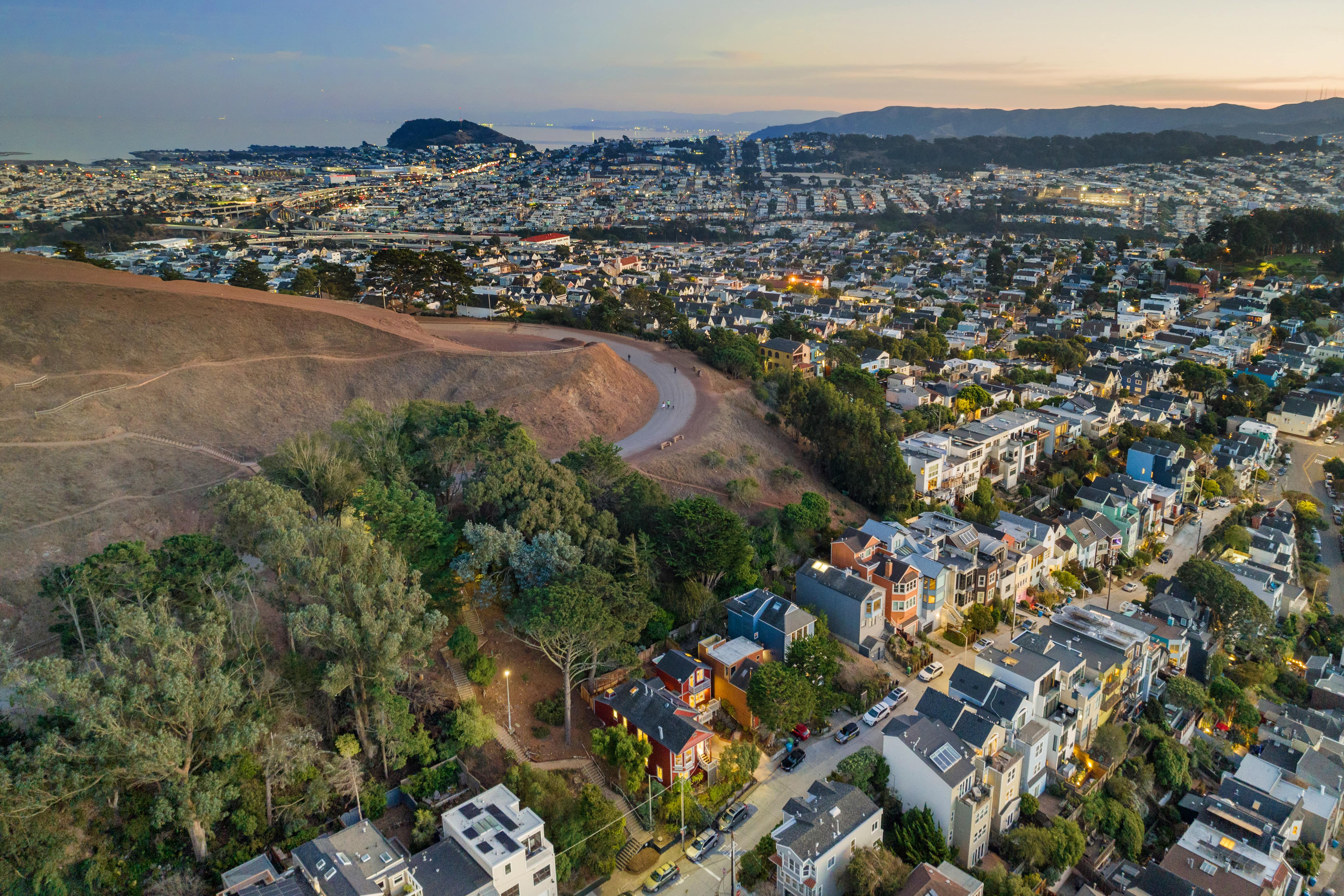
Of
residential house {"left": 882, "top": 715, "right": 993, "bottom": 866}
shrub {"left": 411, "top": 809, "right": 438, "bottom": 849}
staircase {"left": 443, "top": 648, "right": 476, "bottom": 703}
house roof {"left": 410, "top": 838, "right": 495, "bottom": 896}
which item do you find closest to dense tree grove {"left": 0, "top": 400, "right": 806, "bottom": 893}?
staircase {"left": 443, "top": 648, "right": 476, "bottom": 703}

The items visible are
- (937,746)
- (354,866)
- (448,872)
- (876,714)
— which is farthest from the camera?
(876,714)

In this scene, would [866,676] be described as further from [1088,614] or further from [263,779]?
[263,779]

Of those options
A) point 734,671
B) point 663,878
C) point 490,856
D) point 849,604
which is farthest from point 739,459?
point 490,856

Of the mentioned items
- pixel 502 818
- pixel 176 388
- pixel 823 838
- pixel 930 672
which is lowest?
pixel 930 672

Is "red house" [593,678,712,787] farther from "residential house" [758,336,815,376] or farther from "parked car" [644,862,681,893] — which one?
"residential house" [758,336,815,376]

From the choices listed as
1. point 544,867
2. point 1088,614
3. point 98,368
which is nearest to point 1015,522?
point 1088,614

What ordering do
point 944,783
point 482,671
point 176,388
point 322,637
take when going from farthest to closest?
point 176,388 < point 482,671 < point 944,783 < point 322,637

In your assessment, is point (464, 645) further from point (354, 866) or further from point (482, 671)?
point (354, 866)
